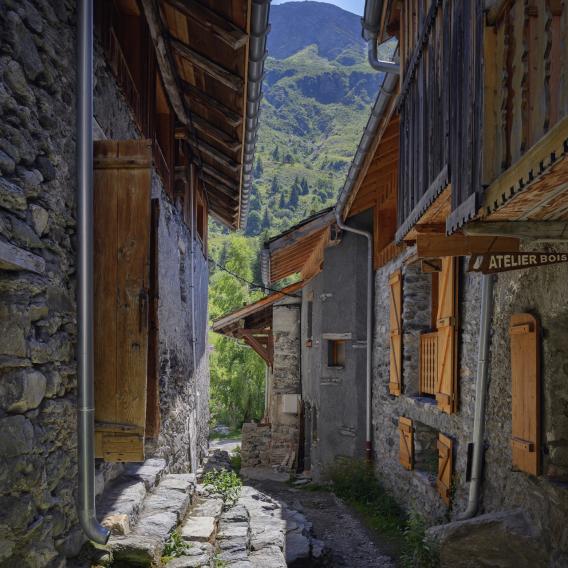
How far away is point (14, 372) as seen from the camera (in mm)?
2619

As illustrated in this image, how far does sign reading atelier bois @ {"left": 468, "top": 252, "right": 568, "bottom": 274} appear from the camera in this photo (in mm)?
3818

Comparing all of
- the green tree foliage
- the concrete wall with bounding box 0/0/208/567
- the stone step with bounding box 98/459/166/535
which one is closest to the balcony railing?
the stone step with bounding box 98/459/166/535

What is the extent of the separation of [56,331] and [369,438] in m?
8.33

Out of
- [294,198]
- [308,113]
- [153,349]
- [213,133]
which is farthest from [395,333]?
[308,113]

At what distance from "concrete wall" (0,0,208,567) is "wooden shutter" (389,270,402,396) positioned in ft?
19.8

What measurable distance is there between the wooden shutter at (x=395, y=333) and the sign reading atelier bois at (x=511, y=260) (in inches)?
167

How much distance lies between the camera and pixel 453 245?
4504 mm

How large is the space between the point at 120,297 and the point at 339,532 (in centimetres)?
588

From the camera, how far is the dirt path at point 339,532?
6988 mm

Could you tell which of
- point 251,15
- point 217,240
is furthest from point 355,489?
point 217,240

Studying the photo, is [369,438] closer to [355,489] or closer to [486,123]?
[355,489]

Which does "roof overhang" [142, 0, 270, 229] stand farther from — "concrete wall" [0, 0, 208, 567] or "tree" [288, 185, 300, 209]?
"tree" [288, 185, 300, 209]

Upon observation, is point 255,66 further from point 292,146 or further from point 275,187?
point 292,146

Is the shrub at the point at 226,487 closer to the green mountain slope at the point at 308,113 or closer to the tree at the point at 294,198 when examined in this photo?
the green mountain slope at the point at 308,113
